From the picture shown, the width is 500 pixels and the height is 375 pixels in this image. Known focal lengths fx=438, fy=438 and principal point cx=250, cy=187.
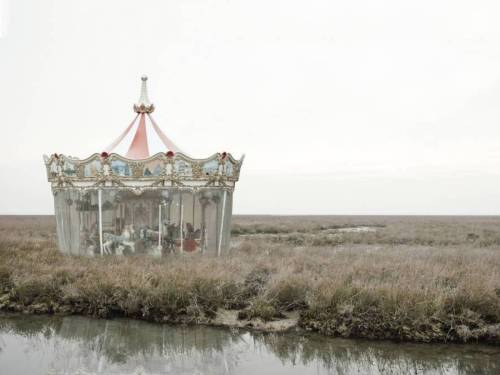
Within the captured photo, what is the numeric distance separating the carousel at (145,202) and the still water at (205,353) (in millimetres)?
4387

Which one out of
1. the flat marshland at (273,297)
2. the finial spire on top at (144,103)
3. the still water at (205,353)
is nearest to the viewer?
the still water at (205,353)

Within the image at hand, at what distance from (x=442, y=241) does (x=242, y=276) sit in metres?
15.7

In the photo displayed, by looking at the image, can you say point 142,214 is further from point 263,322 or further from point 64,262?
point 263,322

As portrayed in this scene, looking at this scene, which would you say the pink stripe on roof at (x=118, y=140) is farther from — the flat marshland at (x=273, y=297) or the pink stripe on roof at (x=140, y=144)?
the flat marshland at (x=273, y=297)

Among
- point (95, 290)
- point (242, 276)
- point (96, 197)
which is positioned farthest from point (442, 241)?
point (95, 290)

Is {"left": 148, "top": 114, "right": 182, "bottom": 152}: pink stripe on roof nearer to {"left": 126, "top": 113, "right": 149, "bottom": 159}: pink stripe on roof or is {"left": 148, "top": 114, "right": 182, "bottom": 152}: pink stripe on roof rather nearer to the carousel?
{"left": 126, "top": 113, "right": 149, "bottom": 159}: pink stripe on roof

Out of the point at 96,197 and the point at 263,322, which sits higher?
the point at 96,197

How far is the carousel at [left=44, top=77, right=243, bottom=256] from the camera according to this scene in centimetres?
1123

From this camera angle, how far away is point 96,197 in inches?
448

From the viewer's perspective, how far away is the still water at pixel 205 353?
17.7 ft

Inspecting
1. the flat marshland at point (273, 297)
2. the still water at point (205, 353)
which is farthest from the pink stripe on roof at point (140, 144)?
the still water at point (205, 353)

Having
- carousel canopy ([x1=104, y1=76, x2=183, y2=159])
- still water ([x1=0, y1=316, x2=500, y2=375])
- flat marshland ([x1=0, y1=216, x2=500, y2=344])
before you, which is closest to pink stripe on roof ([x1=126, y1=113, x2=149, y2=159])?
carousel canopy ([x1=104, y1=76, x2=183, y2=159])

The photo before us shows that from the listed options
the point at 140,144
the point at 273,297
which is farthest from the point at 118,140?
the point at 273,297

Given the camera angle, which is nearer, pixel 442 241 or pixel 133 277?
pixel 133 277
